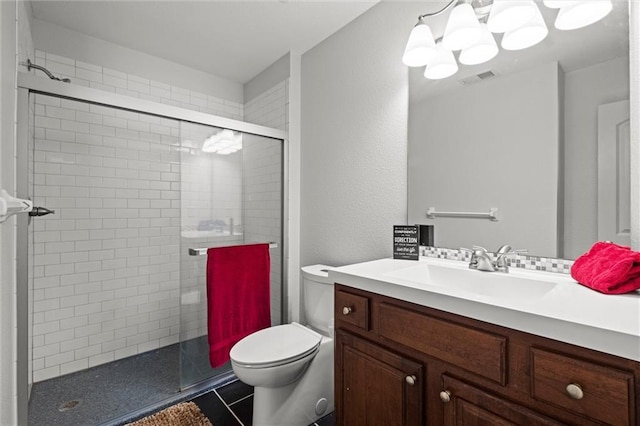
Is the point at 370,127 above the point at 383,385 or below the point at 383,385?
above

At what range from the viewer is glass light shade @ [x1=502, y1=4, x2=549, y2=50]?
1.20 metres

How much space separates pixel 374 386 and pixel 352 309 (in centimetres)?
28

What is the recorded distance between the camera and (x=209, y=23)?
2.08 meters

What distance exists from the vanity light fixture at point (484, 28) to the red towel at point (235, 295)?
1.56 meters

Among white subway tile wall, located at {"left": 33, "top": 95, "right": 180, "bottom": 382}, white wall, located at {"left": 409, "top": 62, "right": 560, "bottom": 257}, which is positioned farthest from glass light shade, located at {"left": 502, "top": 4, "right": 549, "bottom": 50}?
white subway tile wall, located at {"left": 33, "top": 95, "right": 180, "bottom": 382}

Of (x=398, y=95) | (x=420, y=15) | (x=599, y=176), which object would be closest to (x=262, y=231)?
(x=398, y=95)

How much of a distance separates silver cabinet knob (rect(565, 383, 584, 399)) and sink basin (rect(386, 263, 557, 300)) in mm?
351

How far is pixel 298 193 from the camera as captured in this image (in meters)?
2.49

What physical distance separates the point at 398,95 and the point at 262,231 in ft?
4.42

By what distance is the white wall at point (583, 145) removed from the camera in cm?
109

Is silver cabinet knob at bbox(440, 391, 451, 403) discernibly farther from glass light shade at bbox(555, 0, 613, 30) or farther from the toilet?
glass light shade at bbox(555, 0, 613, 30)

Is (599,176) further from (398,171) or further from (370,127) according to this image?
(370,127)

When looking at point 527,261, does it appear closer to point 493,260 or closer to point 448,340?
point 493,260

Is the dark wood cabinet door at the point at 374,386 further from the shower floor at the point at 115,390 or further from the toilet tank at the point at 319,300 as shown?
the shower floor at the point at 115,390
